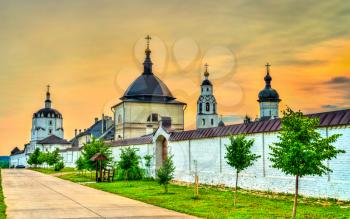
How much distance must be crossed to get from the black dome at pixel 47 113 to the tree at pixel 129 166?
10751 cm

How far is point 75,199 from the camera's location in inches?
762

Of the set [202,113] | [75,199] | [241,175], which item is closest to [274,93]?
[202,113]

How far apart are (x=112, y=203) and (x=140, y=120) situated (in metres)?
45.2

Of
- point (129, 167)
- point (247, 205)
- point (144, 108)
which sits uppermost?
point (144, 108)

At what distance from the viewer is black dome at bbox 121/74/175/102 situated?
6366 cm

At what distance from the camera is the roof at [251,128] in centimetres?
1770

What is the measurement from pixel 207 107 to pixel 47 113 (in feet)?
249

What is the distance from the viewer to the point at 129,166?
33062mm

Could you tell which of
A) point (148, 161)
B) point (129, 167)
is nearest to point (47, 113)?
point (148, 161)

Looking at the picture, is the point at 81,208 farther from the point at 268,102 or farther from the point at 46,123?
the point at 46,123

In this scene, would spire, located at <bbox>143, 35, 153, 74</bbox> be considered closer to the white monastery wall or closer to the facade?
the facade

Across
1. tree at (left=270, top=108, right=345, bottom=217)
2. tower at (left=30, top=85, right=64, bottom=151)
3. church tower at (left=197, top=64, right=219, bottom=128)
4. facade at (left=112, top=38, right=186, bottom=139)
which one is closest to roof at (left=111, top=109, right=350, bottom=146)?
tree at (left=270, top=108, right=345, bottom=217)

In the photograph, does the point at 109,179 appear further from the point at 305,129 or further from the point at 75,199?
the point at 305,129

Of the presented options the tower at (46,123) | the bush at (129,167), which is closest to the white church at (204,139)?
the bush at (129,167)
